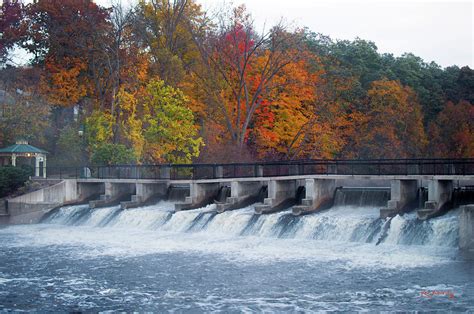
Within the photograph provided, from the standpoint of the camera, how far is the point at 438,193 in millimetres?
29109

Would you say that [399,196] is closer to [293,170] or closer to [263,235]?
[263,235]

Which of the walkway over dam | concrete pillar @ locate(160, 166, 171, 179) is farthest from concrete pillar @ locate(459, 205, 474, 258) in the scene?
concrete pillar @ locate(160, 166, 171, 179)

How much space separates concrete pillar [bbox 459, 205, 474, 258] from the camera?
2408cm

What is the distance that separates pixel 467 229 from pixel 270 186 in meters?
13.1

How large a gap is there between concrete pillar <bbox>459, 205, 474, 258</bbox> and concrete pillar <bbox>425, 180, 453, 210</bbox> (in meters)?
4.24

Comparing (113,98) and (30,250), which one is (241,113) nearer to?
(113,98)

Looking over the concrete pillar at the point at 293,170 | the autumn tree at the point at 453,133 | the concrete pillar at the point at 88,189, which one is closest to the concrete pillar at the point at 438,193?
the concrete pillar at the point at 293,170

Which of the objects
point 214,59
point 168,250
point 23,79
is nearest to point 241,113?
point 214,59

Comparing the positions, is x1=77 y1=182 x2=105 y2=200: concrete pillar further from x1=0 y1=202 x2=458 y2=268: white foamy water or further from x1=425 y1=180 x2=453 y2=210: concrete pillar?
x1=425 y1=180 x2=453 y2=210: concrete pillar

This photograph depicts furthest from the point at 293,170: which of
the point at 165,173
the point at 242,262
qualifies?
the point at 242,262

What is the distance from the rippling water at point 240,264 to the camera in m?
19.2

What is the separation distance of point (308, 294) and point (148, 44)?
42.5 meters

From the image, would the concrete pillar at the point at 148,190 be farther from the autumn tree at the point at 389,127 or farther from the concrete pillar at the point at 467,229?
the concrete pillar at the point at 467,229

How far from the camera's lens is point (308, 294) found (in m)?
19.8
